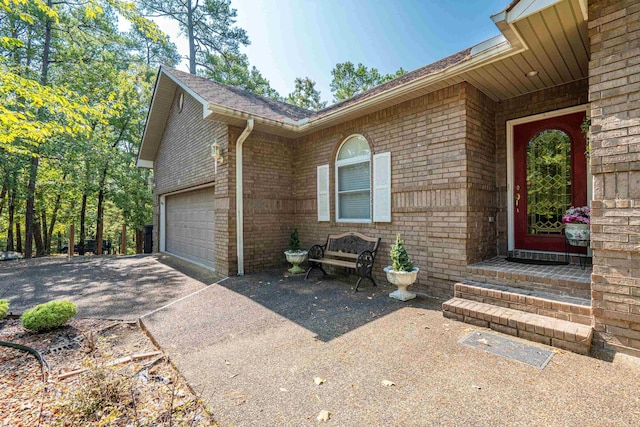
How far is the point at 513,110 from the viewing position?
4.81 m

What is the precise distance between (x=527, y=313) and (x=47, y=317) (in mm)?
5702

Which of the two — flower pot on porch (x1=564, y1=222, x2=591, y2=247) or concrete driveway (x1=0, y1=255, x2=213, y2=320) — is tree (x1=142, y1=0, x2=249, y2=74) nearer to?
concrete driveway (x1=0, y1=255, x2=213, y2=320)

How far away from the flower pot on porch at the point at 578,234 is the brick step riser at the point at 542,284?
95 cm

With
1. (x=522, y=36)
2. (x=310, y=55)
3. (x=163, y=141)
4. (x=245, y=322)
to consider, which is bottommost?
(x=245, y=322)

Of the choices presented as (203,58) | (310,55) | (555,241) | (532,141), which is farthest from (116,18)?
(555,241)

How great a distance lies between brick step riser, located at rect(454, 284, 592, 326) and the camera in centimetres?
294

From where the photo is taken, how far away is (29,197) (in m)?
11.0

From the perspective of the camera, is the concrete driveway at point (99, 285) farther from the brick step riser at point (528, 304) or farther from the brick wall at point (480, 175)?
the brick wall at point (480, 175)

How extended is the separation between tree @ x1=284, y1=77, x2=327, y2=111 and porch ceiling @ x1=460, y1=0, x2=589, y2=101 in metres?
17.7

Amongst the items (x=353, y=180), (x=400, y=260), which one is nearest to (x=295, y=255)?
(x=353, y=180)

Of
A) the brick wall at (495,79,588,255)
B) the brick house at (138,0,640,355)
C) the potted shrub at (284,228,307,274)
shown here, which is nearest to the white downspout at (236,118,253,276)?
the brick house at (138,0,640,355)

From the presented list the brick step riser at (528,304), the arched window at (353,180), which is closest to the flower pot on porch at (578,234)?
the brick step riser at (528,304)

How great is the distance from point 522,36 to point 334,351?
404 cm

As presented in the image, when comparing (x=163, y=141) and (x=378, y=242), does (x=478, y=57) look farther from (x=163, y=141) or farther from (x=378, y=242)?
(x=163, y=141)
